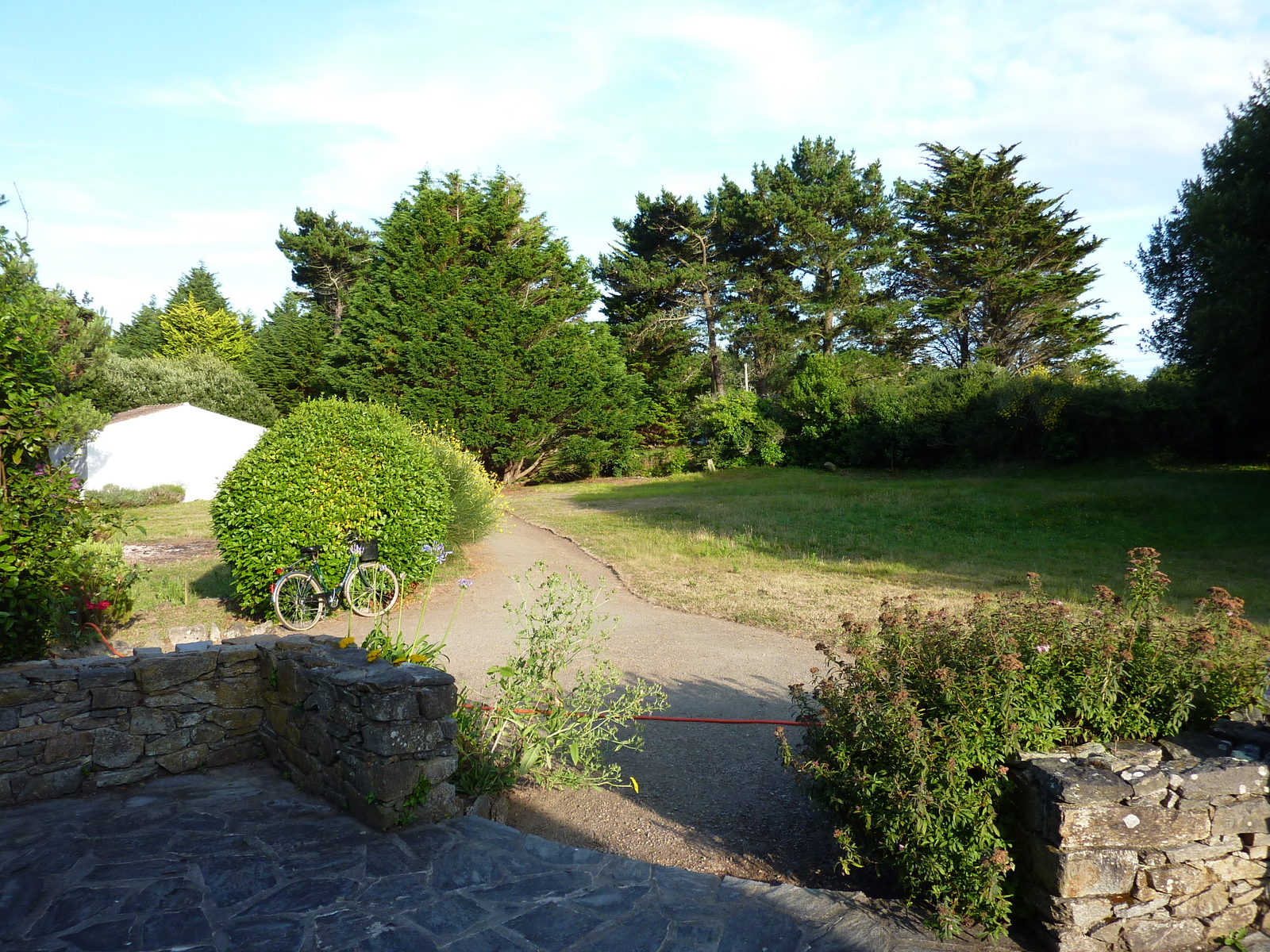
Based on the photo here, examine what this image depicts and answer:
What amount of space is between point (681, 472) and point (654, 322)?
626cm

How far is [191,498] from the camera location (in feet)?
83.7

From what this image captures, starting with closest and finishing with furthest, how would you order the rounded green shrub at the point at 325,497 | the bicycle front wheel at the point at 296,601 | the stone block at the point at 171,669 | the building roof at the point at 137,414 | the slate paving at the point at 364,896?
the slate paving at the point at 364,896 → the stone block at the point at 171,669 → the bicycle front wheel at the point at 296,601 → the rounded green shrub at the point at 325,497 → the building roof at the point at 137,414

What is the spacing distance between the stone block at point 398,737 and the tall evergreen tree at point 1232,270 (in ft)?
43.0

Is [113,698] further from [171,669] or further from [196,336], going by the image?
[196,336]

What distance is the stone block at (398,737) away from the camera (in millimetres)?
3367

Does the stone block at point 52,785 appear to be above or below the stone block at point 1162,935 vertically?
above

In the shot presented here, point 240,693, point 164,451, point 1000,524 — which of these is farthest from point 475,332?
point 240,693

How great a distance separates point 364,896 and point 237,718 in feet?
6.29

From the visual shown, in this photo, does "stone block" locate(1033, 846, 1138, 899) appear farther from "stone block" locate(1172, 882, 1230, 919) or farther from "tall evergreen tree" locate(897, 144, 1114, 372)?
"tall evergreen tree" locate(897, 144, 1114, 372)

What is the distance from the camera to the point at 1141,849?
9.19ft

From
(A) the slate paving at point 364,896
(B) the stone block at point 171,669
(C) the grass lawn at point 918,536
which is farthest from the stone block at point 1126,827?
(C) the grass lawn at point 918,536

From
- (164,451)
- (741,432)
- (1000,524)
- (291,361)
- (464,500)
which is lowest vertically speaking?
(1000,524)

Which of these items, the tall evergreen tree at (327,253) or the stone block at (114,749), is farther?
the tall evergreen tree at (327,253)

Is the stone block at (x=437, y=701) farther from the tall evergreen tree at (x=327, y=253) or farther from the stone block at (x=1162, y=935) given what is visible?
the tall evergreen tree at (x=327, y=253)
